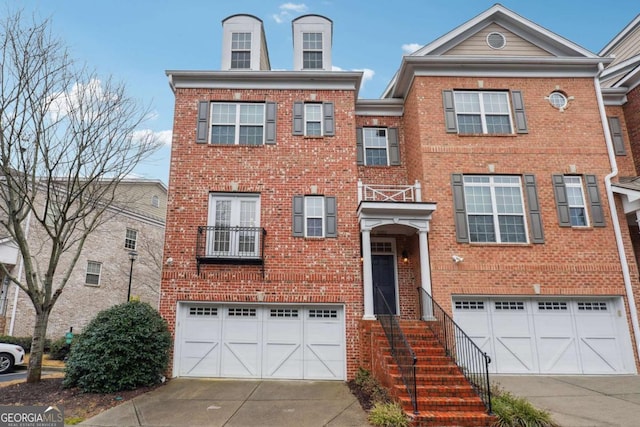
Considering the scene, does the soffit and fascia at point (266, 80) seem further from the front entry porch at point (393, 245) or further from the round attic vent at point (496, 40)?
the round attic vent at point (496, 40)

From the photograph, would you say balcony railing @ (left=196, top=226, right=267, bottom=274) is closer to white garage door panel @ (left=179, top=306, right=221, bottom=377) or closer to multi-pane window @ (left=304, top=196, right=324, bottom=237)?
multi-pane window @ (left=304, top=196, right=324, bottom=237)

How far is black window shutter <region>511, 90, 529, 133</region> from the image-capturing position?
1116cm

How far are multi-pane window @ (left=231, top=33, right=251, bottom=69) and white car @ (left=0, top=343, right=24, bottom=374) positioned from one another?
36.3 feet

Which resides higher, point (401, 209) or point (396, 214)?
point (401, 209)

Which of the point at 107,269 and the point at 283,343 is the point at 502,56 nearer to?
the point at 283,343

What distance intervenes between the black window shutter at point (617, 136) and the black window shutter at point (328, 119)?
345 inches

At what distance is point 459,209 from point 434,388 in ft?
16.9

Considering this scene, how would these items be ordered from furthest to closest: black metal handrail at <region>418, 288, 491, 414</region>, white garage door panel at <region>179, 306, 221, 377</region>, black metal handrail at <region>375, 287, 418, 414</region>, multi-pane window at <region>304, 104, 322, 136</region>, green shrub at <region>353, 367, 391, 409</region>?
multi-pane window at <region>304, 104, 322, 136</region> < white garage door panel at <region>179, 306, 221, 377</region> < black metal handrail at <region>418, 288, 491, 414</region> < green shrub at <region>353, 367, 391, 409</region> < black metal handrail at <region>375, 287, 418, 414</region>

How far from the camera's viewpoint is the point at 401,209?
33.0 ft

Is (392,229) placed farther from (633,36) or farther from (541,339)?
(633,36)

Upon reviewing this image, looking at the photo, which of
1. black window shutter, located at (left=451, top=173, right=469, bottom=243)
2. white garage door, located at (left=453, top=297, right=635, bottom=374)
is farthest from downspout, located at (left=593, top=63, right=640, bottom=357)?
black window shutter, located at (left=451, top=173, right=469, bottom=243)

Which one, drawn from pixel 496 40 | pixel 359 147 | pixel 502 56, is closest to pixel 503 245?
pixel 359 147

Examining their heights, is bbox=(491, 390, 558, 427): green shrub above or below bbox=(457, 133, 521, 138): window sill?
below

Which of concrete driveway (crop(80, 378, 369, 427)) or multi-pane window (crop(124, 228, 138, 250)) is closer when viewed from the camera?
concrete driveway (crop(80, 378, 369, 427))
